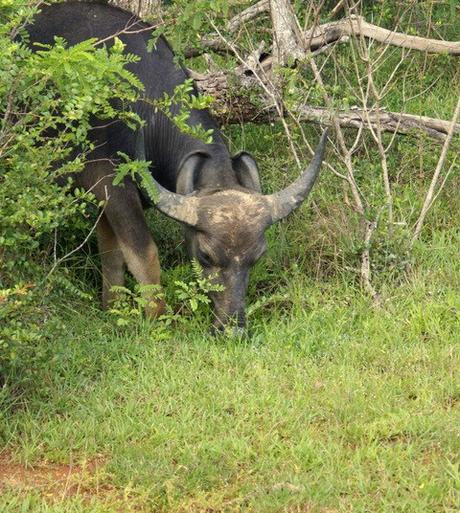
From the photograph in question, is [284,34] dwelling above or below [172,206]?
above

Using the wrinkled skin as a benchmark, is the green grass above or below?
A: below

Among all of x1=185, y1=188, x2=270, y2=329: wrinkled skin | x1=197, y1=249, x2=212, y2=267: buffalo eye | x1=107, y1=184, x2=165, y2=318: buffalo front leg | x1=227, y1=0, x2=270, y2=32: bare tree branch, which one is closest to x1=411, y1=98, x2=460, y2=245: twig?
x1=185, y1=188, x2=270, y2=329: wrinkled skin

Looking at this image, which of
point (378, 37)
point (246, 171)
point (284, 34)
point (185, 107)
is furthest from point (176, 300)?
point (378, 37)

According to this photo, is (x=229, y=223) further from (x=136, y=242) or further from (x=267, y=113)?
(x=267, y=113)

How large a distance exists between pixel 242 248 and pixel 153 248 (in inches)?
31.1

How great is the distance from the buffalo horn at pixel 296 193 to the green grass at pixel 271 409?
62 cm

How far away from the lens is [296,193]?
7.38 metres

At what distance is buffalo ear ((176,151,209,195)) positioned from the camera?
7473mm

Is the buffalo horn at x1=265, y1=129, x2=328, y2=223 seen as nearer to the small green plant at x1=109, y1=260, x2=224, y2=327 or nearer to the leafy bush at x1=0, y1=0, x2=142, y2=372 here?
the small green plant at x1=109, y1=260, x2=224, y2=327

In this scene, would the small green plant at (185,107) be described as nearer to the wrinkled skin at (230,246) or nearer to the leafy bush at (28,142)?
the wrinkled skin at (230,246)

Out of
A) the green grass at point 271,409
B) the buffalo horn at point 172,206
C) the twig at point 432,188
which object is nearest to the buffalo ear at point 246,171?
the buffalo horn at point 172,206

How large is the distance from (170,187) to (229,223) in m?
0.90

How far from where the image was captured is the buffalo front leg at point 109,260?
26.2 ft

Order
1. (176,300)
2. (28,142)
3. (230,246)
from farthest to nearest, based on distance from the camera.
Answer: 1. (176,300)
2. (230,246)
3. (28,142)
